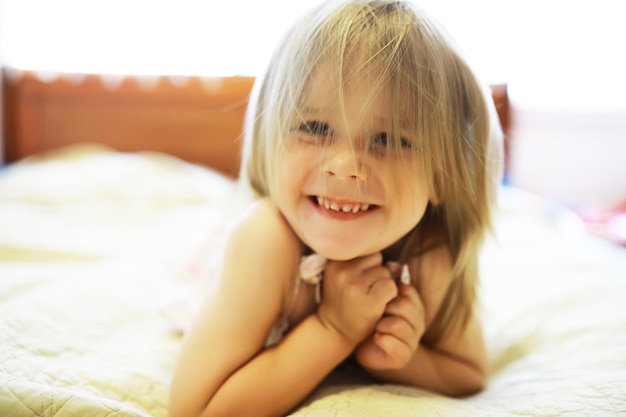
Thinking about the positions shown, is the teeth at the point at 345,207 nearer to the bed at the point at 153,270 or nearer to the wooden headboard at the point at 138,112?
the bed at the point at 153,270

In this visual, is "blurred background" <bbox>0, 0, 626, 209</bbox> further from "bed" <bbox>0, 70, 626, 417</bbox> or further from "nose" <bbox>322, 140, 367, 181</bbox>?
"nose" <bbox>322, 140, 367, 181</bbox>

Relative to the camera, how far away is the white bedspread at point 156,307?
22.7 inches

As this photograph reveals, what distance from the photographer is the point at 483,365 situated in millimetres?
744

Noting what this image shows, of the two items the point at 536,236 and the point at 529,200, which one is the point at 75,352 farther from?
the point at 529,200

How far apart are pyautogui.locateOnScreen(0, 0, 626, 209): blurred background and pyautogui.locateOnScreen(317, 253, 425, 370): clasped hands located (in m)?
1.38

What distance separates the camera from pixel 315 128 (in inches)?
24.3

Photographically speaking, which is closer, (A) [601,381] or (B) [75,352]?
(A) [601,381]

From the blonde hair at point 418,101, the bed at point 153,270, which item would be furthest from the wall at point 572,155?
the blonde hair at point 418,101

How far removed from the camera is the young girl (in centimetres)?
58

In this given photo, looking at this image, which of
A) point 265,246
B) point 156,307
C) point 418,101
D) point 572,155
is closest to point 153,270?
point 156,307

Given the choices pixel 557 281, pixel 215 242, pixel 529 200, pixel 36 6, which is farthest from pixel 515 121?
pixel 36 6

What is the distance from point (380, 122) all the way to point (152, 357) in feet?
1.51

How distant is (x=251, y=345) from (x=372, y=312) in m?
0.16

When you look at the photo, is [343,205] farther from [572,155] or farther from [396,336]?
[572,155]
